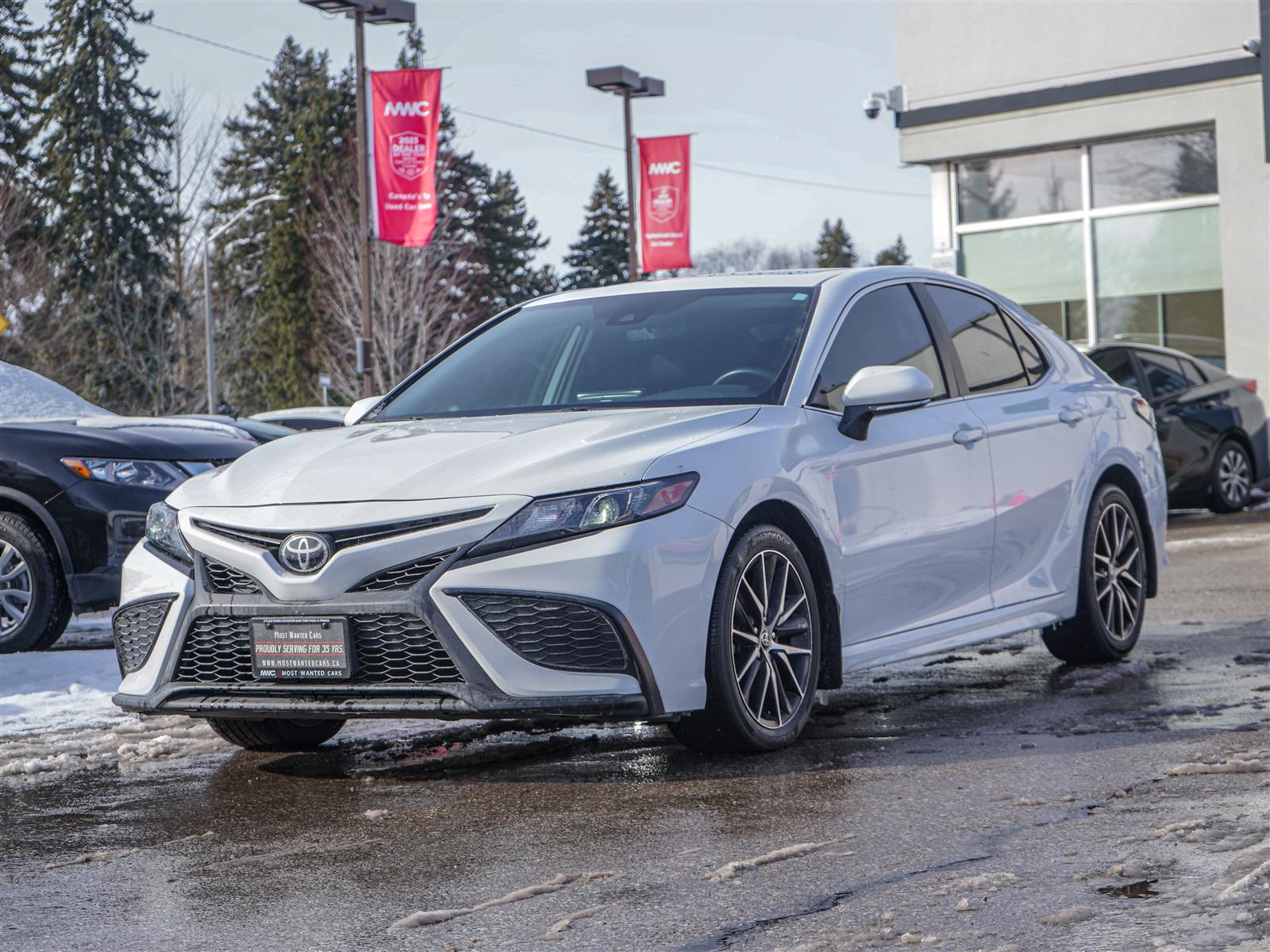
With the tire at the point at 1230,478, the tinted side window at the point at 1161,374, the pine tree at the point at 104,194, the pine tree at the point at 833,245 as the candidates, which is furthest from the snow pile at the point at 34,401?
the pine tree at the point at 833,245

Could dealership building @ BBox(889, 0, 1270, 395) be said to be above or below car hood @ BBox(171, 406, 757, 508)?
above

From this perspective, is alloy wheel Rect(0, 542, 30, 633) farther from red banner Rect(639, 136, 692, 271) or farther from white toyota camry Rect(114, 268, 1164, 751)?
red banner Rect(639, 136, 692, 271)

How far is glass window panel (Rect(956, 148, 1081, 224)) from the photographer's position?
2409 centimetres

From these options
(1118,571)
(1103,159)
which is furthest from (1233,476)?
(1118,571)

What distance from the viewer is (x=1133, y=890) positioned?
3.82m

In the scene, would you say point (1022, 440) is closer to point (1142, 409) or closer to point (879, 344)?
point (879, 344)

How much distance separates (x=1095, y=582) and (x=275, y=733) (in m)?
3.46

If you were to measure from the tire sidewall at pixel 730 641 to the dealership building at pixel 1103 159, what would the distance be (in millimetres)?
18062

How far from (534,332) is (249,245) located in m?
70.2

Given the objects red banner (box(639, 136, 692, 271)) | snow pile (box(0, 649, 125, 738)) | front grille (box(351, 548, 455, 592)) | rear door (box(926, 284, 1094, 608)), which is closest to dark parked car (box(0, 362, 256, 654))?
snow pile (box(0, 649, 125, 738))

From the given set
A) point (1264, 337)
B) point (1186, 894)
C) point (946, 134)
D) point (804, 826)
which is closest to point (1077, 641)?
point (804, 826)

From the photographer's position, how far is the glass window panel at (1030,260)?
78.3 feet

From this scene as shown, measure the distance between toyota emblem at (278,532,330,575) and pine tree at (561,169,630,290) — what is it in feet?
265

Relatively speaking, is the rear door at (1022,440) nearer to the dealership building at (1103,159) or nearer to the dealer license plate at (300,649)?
the dealer license plate at (300,649)
